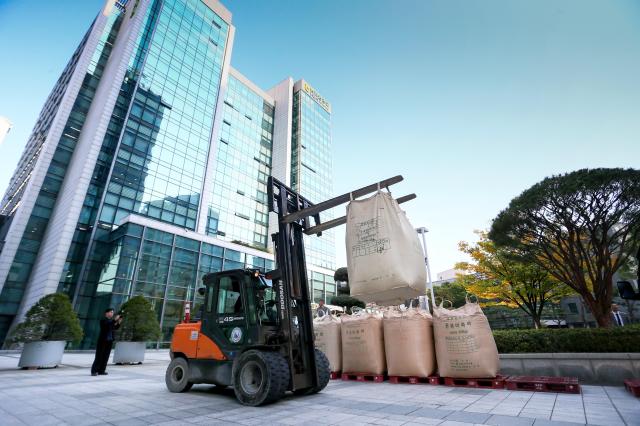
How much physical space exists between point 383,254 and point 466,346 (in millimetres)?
3362

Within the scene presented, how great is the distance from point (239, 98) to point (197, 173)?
24.1m

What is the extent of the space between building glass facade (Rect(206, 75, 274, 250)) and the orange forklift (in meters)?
30.3

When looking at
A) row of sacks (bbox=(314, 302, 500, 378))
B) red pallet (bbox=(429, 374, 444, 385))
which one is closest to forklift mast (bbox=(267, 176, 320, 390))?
row of sacks (bbox=(314, 302, 500, 378))

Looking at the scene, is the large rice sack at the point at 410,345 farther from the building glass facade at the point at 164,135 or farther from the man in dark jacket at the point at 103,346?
the building glass facade at the point at 164,135

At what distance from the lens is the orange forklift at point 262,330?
4.90 m

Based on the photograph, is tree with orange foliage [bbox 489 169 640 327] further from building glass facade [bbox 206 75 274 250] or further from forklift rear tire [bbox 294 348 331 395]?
building glass facade [bbox 206 75 274 250]

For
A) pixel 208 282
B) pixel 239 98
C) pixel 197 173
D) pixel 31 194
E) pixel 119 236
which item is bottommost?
pixel 208 282

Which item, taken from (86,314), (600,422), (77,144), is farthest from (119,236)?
(600,422)

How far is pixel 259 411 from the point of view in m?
4.23

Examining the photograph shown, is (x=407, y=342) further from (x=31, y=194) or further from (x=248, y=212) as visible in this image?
(x=248, y=212)

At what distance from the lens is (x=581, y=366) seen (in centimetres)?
629

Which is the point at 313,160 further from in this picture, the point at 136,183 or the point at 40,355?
the point at 40,355

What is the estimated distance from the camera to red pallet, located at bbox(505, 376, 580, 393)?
16.8 ft

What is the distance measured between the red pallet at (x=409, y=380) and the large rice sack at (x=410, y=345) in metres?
0.08
